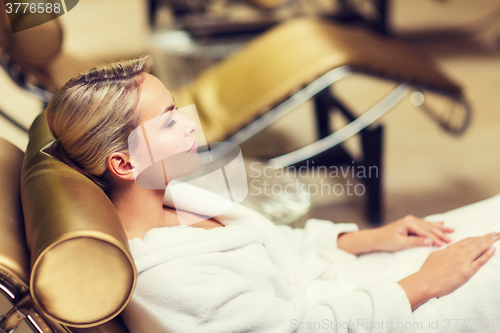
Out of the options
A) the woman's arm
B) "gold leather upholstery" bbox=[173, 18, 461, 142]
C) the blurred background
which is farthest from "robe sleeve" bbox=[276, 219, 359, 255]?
"gold leather upholstery" bbox=[173, 18, 461, 142]

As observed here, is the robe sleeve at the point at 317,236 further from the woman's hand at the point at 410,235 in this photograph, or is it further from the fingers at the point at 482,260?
the fingers at the point at 482,260

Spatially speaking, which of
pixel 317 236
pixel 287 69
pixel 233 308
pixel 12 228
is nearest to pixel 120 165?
pixel 12 228

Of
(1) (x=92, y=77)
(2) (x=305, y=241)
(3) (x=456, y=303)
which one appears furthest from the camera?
(2) (x=305, y=241)

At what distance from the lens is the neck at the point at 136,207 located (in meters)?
0.75

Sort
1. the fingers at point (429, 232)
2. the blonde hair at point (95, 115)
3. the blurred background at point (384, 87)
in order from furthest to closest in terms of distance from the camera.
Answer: the blurred background at point (384, 87) → the fingers at point (429, 232) → the blonde hair at point (95, 115)

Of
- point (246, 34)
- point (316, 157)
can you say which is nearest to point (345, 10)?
point (246, 34)

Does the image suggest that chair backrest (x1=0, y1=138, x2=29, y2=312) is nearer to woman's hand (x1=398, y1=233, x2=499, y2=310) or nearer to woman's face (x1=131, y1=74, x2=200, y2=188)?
woman's face (x1=131, y1=74, x2=200, y2=188)

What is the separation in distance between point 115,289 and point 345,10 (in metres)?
2.89

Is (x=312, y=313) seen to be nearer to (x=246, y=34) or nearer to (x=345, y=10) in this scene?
(x=246, y=34)

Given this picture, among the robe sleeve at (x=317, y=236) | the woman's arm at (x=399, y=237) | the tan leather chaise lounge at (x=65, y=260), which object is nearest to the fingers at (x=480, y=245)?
the woman's arm at (x=399, y=237)

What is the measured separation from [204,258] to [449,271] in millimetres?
457

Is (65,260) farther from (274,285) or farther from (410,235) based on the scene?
(410,235)

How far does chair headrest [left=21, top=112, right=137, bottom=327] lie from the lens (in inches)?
19.4

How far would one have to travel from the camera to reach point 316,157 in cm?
178
